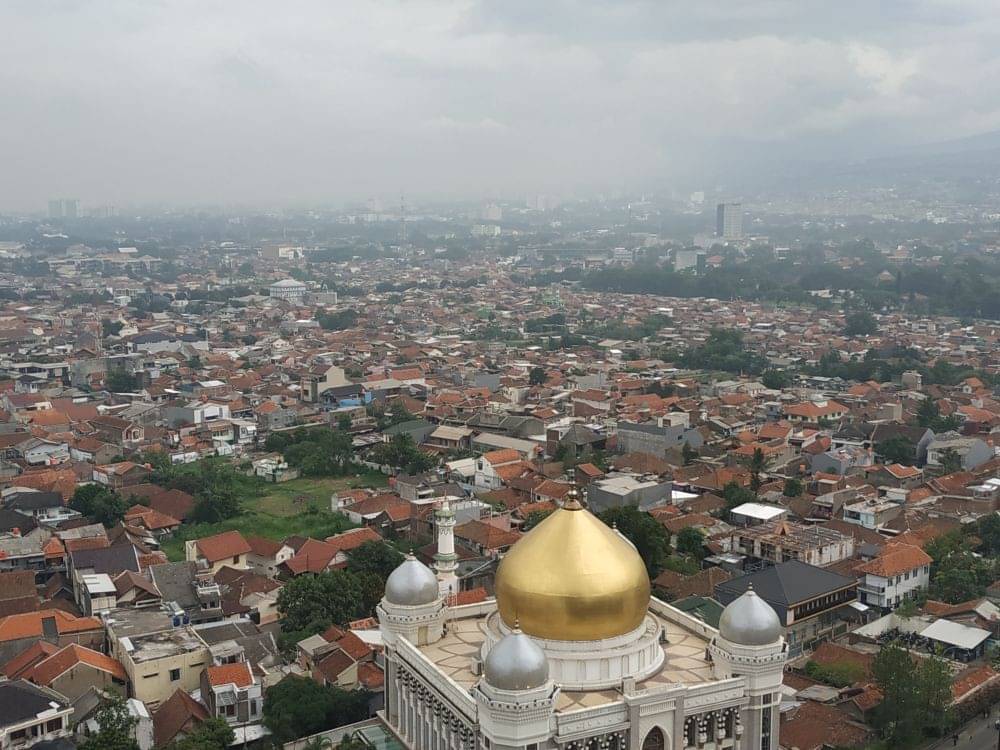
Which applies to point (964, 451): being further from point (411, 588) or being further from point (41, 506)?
point (41, 506)

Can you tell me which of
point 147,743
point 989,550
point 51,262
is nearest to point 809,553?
point 989,550

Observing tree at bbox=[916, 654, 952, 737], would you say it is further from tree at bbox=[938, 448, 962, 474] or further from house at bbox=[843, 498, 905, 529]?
tree at bbox=[938, 448, 962, 474]

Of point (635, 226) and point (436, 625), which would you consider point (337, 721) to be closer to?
point (436, 625)

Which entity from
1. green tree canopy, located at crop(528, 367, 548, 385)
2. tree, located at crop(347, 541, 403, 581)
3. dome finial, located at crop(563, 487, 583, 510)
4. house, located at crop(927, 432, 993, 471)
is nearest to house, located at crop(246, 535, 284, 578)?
tree, located at crop(347, 541, 403, 581)

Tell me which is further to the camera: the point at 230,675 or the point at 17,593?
the point at 17,593

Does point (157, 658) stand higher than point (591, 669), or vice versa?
point (591, 669)

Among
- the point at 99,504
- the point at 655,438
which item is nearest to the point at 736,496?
the point at 655,438

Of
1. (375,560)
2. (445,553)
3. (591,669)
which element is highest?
(591,669)

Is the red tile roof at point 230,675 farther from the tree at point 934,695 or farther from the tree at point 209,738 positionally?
the tree at point 934,695
